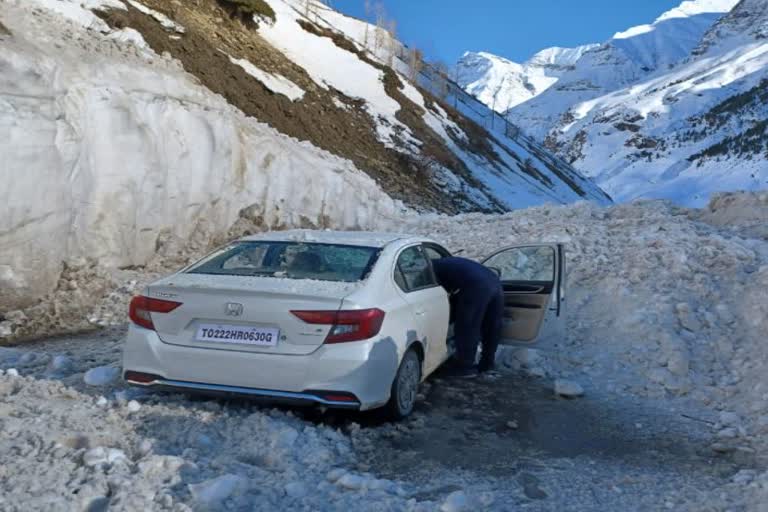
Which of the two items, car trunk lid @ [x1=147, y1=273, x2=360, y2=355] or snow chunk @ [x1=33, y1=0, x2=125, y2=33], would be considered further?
snow chunk @ [x1=33, y1=0, x2=125, y2=33]

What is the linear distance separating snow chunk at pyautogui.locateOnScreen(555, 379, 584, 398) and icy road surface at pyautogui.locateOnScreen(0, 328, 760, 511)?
0.20 metres

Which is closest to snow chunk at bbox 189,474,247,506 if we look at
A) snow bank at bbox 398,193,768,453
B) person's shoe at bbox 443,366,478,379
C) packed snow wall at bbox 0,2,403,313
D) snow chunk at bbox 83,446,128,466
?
snow chunk at bbox 83,446,128,466

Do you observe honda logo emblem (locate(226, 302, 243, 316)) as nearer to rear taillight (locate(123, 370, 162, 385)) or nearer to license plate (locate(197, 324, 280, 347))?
license plate (locate(197, 324, 280, 347))

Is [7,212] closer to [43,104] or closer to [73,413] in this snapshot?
[43,104]

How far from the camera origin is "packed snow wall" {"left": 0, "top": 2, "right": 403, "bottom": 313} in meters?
7.57

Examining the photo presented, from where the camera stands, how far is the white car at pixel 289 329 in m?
4.16

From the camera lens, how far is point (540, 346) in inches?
253

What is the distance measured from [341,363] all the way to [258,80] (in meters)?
17.4

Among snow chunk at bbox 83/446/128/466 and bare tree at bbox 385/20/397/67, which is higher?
bare tree at bbox 385/20/397/67

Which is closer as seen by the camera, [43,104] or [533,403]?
[533,403]

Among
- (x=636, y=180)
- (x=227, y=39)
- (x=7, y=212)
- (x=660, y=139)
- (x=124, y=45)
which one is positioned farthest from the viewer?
(x=660, y=139)

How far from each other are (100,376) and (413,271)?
2.49m

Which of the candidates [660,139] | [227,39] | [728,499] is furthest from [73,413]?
[660,139]

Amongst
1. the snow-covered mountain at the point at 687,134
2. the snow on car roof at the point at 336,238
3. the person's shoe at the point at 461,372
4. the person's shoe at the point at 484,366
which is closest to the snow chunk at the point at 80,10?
the snow on car roof at the point at 336,238
